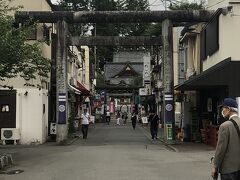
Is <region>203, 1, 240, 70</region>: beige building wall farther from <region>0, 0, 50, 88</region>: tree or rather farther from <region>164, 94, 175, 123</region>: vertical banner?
<region>0, 0, 50, 88</region>: tree

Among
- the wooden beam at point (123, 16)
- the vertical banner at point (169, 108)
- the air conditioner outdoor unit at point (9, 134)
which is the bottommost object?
the air conditioner outdoor unit at point (9, 134)

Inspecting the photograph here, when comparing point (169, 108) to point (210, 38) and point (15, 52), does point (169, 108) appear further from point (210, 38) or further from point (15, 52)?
point (15, 52)

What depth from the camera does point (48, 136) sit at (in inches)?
1249

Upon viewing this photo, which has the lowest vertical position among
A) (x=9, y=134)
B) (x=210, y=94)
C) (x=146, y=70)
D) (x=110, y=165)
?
(x=110, y=165)

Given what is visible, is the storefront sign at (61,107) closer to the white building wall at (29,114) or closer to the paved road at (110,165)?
the white building wall at (29,114)

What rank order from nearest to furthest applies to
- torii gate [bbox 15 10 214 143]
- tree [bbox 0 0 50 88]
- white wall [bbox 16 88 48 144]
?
tree [bbox 0 0 50 88]
torii gate [bbox 15 10 214 143]
white wall [bbox 16 88 48 144]

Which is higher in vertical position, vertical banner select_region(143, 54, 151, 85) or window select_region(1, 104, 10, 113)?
vertical banner select_region(143, 54, 151, 85)

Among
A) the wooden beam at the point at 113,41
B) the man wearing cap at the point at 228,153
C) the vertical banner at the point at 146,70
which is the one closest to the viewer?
the man wearing cap at the point at 228,153

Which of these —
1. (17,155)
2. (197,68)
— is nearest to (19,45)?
(17,155)

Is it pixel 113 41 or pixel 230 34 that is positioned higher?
pixel 113 41

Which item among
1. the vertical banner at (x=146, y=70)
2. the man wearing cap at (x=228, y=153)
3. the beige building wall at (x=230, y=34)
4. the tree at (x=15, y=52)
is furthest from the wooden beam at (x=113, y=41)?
the vertical banner at (x=146, y=70)

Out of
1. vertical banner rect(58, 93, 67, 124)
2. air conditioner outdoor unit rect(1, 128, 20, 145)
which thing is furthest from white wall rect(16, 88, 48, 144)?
vertical banner rect(58, 93, 67, 124)

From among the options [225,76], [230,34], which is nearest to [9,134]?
[225,76]

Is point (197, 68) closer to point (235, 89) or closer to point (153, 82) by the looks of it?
point (235, 89)
